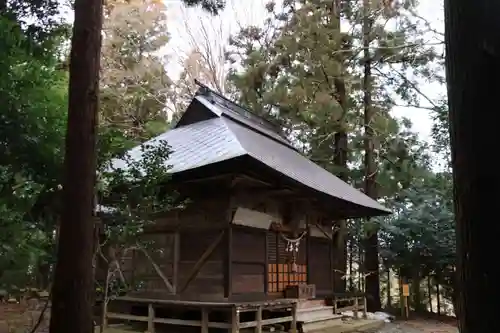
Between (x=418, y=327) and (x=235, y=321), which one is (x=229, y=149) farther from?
(x=418, y=327)


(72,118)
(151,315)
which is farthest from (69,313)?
(151,315)

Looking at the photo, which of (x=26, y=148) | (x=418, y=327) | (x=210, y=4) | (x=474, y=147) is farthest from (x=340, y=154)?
(x=474, y=147)

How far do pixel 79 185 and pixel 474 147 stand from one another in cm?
274

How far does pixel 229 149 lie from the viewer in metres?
7.18

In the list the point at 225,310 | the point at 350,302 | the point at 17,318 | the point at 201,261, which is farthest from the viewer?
the point at 350,302

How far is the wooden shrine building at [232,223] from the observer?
738 centimetres

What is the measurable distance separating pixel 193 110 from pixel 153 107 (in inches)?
267

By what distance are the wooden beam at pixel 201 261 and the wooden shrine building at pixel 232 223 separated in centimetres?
2

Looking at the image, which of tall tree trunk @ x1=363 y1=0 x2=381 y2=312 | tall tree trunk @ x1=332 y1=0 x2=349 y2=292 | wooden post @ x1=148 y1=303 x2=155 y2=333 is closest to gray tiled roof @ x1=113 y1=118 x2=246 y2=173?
wooden post @ x1=148 y1=303 x2=155 y2=333

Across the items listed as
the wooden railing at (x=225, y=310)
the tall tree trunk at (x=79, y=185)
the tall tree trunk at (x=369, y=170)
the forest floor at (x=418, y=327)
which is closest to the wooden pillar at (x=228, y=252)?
the wooden railing at (x=225, y=310)

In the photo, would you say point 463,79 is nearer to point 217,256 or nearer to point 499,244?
point 499,244

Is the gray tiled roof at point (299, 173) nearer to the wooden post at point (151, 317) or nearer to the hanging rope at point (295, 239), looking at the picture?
the hanging rope at point (295, 239)

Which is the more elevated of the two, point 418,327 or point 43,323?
point 43,323

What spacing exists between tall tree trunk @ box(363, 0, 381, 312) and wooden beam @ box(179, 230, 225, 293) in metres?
6.86
